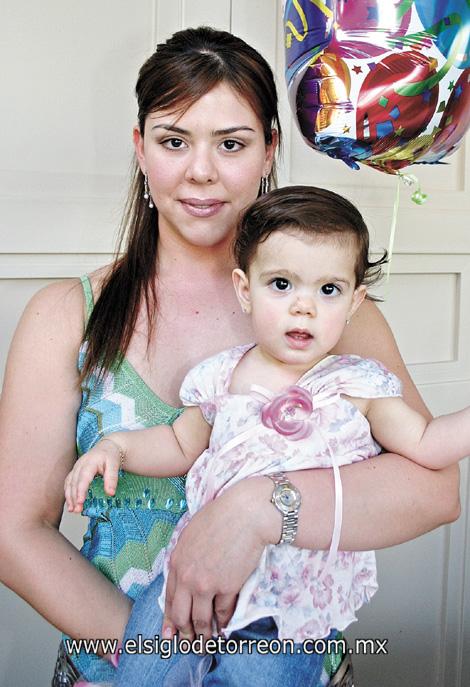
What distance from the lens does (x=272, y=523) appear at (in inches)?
48.8

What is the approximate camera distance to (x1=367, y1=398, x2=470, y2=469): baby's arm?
1.28m

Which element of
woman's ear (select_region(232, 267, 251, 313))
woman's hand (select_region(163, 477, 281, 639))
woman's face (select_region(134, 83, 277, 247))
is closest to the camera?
woman's hand (select_region(163, 477, 281, 639))

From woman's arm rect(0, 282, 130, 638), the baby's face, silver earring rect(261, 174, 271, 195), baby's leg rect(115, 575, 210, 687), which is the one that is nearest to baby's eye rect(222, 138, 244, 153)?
silver earring rect(261, 174, 271, 195)

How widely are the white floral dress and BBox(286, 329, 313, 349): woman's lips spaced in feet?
0.19

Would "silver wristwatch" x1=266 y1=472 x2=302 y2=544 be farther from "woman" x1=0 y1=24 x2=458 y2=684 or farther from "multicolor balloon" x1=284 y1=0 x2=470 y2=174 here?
"multicolor balloon" x1=284 y1=0 x2=470 y2=174

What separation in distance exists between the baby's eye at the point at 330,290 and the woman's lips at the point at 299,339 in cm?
6

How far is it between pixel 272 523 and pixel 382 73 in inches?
24.2

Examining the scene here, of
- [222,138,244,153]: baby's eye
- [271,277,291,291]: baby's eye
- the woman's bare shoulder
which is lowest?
the woman's bare shoulder

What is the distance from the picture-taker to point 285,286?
50.3 inches

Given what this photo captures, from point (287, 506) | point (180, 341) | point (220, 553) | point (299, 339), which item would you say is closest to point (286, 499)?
point (287, 506)

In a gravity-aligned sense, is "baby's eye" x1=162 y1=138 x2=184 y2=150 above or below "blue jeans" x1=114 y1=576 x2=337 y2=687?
above

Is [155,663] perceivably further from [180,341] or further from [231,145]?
[231,145]

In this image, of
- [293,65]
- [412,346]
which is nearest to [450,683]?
[412,346]

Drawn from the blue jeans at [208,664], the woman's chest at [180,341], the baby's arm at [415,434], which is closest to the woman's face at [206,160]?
the woman's chest at [180,341]
